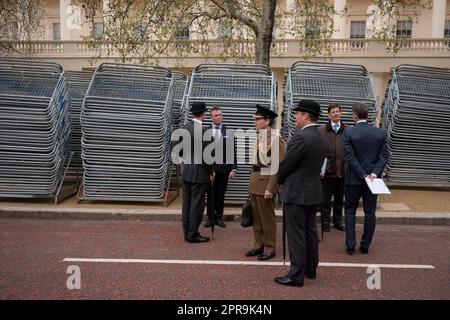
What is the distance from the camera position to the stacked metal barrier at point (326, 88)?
28.7ft

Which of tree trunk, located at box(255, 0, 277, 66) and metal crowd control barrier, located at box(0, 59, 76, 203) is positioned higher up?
tree trunk, located at box(255, 0, 277, 66)

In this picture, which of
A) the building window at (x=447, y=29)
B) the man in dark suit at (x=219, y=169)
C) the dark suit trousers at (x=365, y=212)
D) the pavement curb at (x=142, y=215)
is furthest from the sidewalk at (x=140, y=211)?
the building window at (x=447, y=29)

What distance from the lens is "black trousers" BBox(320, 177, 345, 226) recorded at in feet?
23.8

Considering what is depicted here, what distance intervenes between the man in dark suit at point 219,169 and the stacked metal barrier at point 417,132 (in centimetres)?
413

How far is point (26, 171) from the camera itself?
Result: 8555 mm

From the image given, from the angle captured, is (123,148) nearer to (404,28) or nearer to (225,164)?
(225,164)

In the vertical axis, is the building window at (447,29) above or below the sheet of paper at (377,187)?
above

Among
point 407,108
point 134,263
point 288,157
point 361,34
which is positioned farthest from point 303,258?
point 361,34

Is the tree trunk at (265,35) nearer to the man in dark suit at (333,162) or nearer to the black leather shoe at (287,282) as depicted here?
the man in dark suit at (333,162)

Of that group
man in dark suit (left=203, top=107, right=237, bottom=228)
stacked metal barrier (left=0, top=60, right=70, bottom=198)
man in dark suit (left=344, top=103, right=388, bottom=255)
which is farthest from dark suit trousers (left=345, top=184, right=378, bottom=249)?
stacked metal barrier (left=0, top=60, right=70, bottom=198)

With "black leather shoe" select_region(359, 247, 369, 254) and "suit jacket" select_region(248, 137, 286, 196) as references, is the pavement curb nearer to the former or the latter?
"black leather shoe" select_region(359, 247, 369, 254)

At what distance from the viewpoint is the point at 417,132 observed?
9.80 meters

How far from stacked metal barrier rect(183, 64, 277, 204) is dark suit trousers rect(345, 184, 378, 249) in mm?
→ 2541

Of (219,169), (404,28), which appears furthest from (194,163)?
(404,28)
